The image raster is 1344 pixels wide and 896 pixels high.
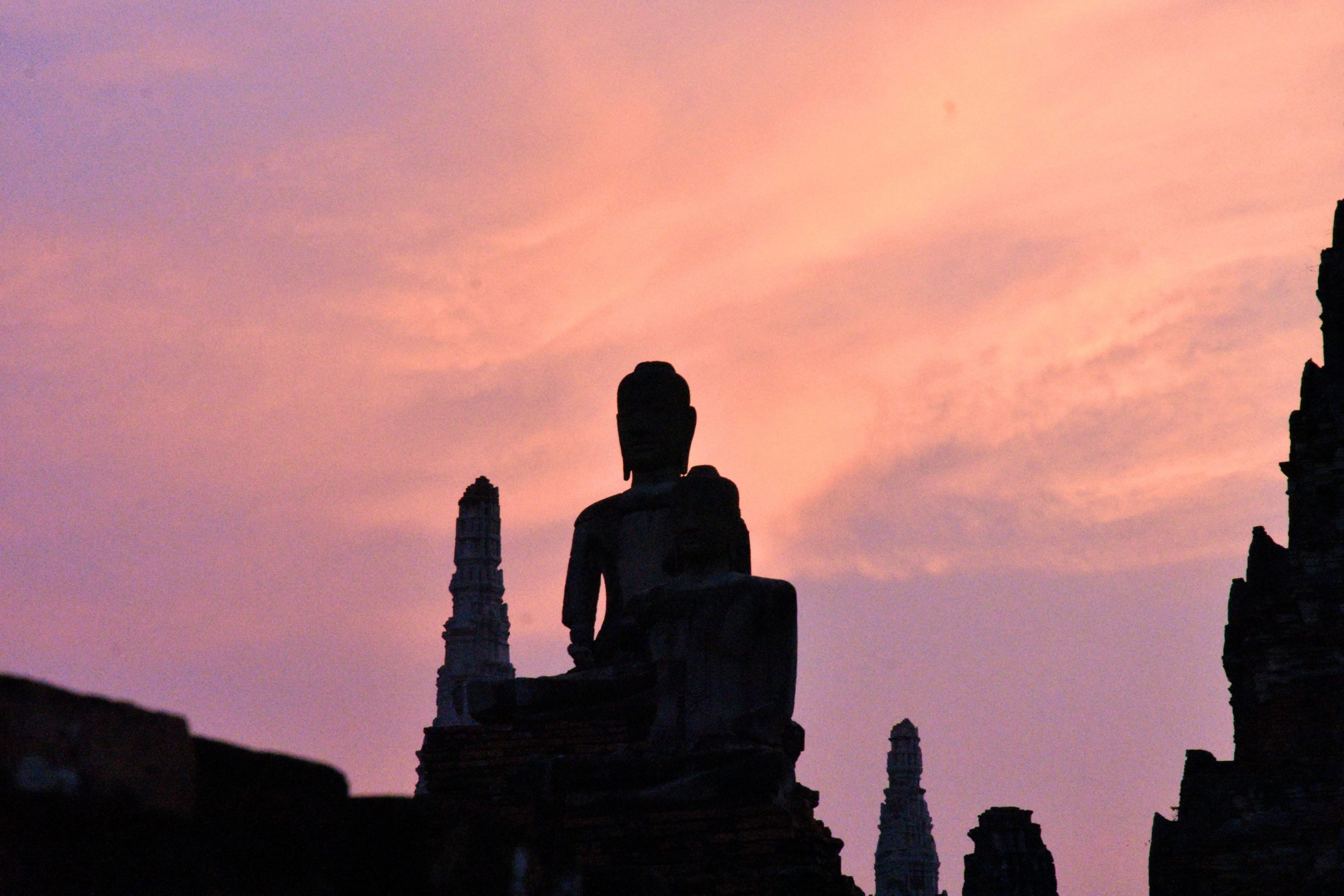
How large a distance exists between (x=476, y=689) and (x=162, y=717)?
25.3 feet

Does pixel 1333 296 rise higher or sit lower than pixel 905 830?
higher

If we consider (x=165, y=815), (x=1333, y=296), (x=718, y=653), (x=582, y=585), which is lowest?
(x=165, y=815)

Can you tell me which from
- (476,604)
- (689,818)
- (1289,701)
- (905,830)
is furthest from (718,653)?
(905,830)

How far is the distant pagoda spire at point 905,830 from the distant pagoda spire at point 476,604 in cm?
1120

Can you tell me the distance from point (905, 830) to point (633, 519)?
79.2 feet

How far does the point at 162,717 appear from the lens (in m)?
4.72

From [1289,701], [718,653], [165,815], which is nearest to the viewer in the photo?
[165,815]

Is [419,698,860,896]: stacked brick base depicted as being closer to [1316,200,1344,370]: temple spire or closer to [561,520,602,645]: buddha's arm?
[561,520,602,645]: buddha's arm

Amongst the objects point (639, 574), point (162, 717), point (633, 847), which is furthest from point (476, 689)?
point (162, 717)

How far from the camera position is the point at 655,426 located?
45.3ft

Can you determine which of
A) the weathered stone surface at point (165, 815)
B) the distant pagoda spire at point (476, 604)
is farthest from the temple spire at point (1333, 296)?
the weathered stone surface at point (165, 815)

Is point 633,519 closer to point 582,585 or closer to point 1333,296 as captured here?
point 582,585

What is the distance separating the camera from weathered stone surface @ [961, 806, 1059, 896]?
Result: 23.1 metres

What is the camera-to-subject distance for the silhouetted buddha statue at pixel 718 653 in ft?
36.3
